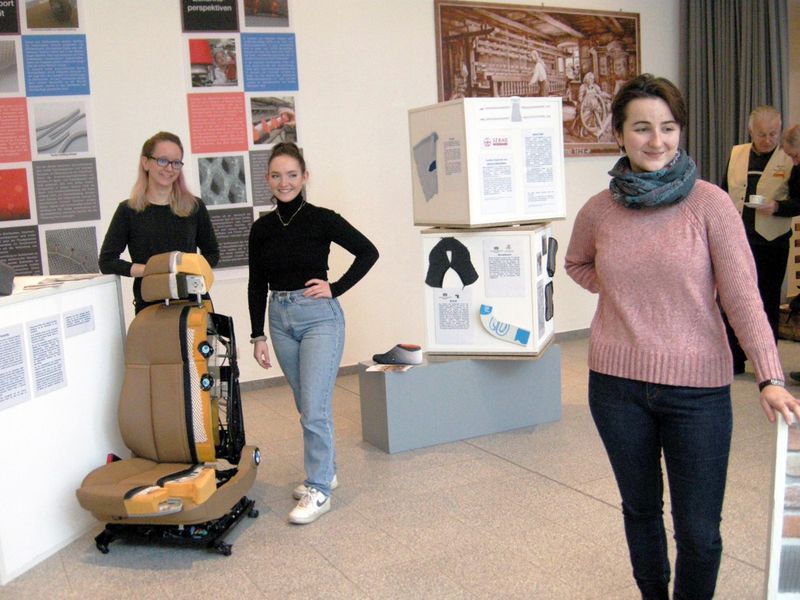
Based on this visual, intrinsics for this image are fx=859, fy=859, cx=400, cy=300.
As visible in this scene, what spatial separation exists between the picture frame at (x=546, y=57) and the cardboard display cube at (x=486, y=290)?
75.1 inches

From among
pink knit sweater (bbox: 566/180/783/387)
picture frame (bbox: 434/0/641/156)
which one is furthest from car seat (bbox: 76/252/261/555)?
picture frame (bbox: 434/0/641/156)

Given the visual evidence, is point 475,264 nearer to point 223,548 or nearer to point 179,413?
point 179,413

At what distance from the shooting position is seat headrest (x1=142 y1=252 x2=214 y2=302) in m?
2.96

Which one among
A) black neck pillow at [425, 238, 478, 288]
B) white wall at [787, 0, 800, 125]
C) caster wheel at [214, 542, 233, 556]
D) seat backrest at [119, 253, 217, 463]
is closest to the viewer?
caster wheel at [214, 542, 233, 556]

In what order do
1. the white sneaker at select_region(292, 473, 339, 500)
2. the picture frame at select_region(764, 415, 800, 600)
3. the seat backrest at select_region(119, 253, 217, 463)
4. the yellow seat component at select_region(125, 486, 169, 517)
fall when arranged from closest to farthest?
the picture frame at select_region(764, 415, 800, 600) → the yellow seat component at select_region(125, 486, 169, 517) → the seat backrest at select_region(119, 253, 217, 463) → the white sneaker at select_region(292, 473, 339, 500)

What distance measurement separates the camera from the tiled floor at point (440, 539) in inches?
98.8

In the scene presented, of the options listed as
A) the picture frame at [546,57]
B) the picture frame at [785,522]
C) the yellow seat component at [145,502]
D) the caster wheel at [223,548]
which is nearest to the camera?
the picture frame at [785,522]

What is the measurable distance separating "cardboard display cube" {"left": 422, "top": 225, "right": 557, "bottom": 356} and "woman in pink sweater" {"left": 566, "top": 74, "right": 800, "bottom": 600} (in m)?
1.91

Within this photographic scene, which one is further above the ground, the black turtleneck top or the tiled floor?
the black turtleneck top

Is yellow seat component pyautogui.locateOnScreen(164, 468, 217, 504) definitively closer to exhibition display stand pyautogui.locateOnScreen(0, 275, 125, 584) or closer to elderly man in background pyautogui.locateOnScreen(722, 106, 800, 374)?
exhibition display stand pyautogui.locateOnScreen(0, 275, 125, 584)

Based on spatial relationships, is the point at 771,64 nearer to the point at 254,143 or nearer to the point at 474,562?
the point at 254,143

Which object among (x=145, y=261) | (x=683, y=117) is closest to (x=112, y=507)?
(x=145, y=261)

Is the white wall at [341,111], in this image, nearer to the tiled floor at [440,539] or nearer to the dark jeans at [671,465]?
the tiled floor at [440,539]

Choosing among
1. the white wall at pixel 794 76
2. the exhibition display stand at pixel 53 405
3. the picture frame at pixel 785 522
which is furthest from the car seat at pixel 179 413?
the white wall at pixel 794 76
